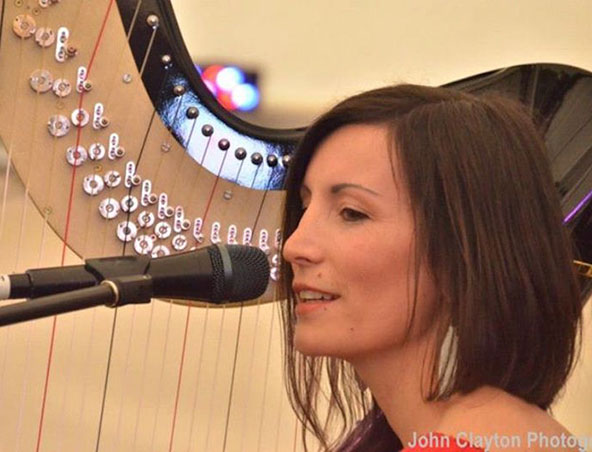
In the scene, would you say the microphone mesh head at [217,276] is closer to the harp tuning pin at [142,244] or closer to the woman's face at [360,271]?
the woman's face at [360,271]

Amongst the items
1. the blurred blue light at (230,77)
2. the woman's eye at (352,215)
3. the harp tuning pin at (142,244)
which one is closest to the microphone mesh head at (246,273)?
the woman's eye at (352,215)

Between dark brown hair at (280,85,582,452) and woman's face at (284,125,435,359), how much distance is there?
2 centimetres

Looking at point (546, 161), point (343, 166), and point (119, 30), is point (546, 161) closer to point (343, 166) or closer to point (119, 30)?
point (343, 166)

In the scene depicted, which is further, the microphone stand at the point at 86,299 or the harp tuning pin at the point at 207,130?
the harp tuning pin at the point at 207,130

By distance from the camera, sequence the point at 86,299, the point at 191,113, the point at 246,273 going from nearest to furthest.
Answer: the point at 86,299 < the point at 246,273 < the point at 191,113

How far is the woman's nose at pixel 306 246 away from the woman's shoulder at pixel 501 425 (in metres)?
0.18

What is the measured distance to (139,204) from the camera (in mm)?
1413

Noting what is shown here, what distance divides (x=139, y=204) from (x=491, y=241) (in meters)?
0.46

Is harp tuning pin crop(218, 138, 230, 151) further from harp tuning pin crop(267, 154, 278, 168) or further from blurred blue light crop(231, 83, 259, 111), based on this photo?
blurred blue light crop(231, 83, 259, 111)

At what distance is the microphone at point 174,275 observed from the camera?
96 cm

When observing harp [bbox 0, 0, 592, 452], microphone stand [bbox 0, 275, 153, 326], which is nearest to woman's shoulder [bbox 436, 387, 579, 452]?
microphone stand [bbox 0, 275, 153, 326]

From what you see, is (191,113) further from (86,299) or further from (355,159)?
(86,299)

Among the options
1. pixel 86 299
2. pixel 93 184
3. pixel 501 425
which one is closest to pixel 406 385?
pixel 501 425

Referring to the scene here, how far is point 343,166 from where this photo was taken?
118 centimetres
